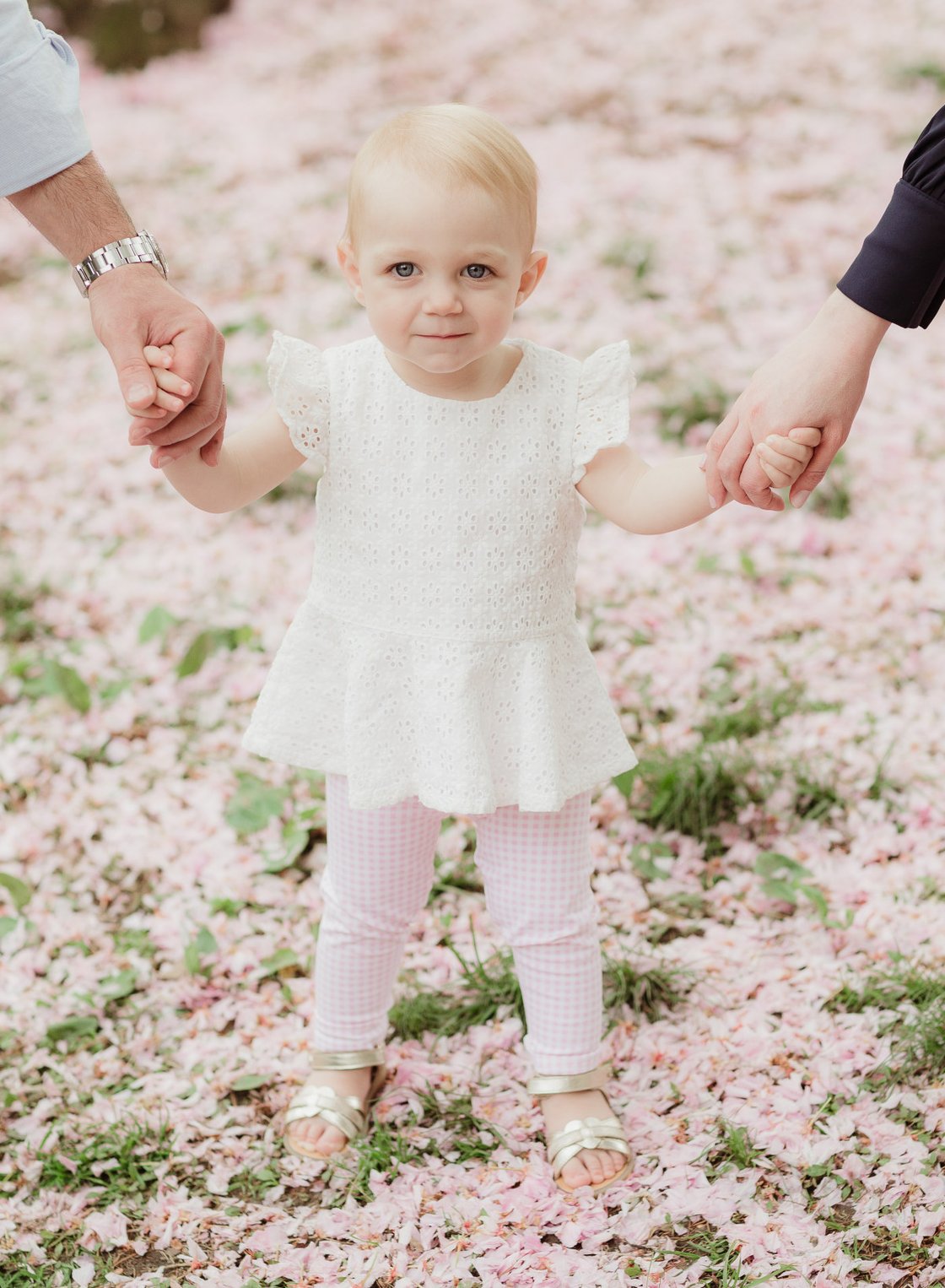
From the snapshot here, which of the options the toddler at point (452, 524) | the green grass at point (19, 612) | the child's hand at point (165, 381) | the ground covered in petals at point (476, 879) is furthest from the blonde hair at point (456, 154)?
the green grass at point (19, 612)

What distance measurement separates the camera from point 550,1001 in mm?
2453

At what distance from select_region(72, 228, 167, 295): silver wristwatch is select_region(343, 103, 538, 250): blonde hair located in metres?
0.44

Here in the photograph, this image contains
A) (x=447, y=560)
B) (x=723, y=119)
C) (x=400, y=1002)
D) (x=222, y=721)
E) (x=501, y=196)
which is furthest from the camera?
(x=723, y=119)

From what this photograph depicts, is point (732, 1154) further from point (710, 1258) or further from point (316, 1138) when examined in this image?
point (316, 1138)

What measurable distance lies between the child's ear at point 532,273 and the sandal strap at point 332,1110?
157cm

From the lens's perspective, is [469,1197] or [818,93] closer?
[469,1197]

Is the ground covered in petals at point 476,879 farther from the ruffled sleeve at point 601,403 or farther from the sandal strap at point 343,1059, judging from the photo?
the ruffled sleeve at point 601,403

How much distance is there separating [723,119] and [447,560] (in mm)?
7170

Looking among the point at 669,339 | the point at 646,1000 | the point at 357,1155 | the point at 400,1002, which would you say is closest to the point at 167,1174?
the point at 357,1155

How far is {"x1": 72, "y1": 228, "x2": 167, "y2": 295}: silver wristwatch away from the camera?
7.25 feet

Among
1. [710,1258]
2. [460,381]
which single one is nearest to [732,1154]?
[710,1258]

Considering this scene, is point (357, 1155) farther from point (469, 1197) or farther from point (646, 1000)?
→ point (646, 1000)

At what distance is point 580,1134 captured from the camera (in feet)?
8.16

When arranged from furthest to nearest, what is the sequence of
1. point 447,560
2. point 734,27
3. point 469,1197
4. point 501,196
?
point 734,27 < point 469,1197 < point 447,560 < point 501,196
